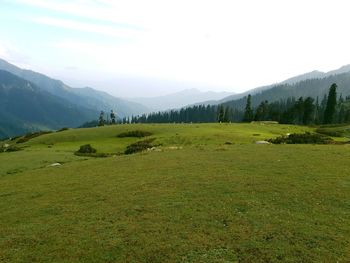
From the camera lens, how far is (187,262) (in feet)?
48.5

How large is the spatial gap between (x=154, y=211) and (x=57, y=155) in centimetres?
3224

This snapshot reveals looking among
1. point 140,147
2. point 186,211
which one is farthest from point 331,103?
point 186,211

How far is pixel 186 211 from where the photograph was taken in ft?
65.0

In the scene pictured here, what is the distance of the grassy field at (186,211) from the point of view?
51.8 feet

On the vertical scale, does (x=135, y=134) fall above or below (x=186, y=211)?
above

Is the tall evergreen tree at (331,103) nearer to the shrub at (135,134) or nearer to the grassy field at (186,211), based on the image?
the shrub at (135,134)

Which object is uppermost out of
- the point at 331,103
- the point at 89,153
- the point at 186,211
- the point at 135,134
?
the point at 331,103

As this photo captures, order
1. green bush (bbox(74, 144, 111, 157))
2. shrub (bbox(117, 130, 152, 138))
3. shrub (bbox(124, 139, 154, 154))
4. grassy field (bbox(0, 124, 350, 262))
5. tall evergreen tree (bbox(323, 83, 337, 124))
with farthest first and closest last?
tall evergreen tree (bbox(323, 83, 337, 124)) < shrub (bbox(117, 130, 152, 138)) < shrub (bbox(124, 139, 154, 154)) < green bush (bbox(74, 144, 111, 157)) < grassy field (bbox(0, 124, 350, 262))

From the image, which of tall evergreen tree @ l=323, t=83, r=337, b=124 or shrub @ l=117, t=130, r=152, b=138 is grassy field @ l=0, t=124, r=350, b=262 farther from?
tall evergreen tree @ l=323, t=83, r=337, b=124

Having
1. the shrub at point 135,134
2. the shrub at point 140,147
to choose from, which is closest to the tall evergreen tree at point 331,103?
the shrub at point 135,134

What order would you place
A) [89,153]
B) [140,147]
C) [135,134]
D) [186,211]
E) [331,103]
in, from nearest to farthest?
[186,211] < [89,153] < [140,147] < [135,134] < [331,103]

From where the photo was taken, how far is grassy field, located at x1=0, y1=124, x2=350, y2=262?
622 inches

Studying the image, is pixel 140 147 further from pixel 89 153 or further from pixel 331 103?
pixel 331 103

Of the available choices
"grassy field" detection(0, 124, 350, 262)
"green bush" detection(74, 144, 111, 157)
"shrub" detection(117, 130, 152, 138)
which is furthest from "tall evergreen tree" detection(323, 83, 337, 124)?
"grassy field" detection(0, 124, 350, 262)
